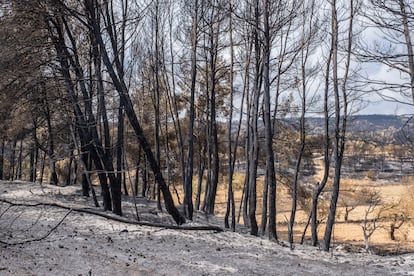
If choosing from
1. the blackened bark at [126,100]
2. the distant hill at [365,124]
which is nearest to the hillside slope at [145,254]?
the blackened bark at [126,100]

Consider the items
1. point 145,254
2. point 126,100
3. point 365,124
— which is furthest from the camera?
point 365,124

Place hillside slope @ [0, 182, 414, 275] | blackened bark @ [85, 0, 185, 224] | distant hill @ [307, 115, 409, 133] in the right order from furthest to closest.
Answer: blackened bark @ [85, 0, 185, 224] < distant hill @ [307, 115, 409, 133] < hillside slope @ [0, 182, 414, 275]

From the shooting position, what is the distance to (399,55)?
502 cm

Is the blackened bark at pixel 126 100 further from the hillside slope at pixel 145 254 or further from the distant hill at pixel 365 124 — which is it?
the distant hill at pixel 365 124

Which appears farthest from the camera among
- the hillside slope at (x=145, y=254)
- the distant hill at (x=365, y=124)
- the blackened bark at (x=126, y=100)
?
the blackened bark at (x=126, y=100)

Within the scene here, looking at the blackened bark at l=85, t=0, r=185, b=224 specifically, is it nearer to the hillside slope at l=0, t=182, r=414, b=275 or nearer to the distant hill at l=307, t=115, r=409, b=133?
the hillside slope at l=0, t=182, r=414, b=275

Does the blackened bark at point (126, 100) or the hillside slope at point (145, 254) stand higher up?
the blackened bark at point (126, 100)

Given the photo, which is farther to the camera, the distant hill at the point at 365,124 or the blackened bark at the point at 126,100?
the blackened bark at the point at 126,100

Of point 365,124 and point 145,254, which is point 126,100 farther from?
point 365,124

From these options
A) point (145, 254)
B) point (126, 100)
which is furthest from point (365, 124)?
point (145, 254)

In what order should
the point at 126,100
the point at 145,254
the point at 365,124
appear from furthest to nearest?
the point at 365,124
the point at 126,100
the point at 145,254

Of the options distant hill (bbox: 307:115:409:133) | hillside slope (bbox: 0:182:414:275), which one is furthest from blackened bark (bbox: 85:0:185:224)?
distant hill (bbox: 307:115:409:133)

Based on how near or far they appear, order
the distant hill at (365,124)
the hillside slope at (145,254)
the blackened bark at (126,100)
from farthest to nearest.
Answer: the blackened bark at (126,100), the distant hill at (365,124), the hillside slope at (145,254)

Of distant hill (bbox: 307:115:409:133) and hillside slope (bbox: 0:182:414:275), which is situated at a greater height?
distant hill (bbox: 307:115:409:133)
